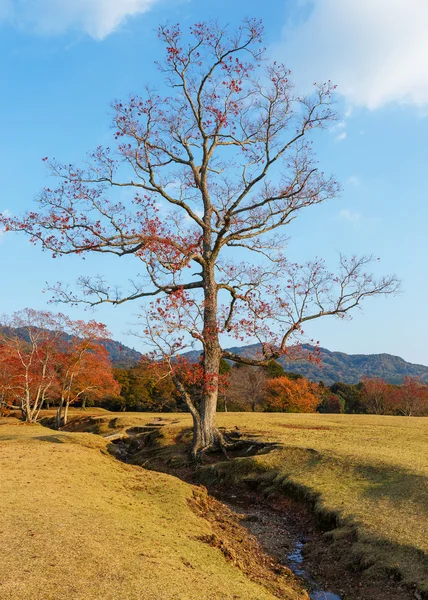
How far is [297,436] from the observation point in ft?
70.3

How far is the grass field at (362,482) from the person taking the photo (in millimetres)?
8797

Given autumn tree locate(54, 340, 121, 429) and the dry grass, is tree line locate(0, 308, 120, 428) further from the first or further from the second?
the dry grass

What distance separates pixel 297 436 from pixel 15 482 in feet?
46.0

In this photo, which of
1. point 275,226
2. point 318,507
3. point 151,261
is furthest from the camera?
point 275,226

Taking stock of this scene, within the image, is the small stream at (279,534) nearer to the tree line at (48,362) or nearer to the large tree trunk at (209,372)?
the large tree trunk at (209,372)

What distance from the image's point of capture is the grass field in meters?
8.80

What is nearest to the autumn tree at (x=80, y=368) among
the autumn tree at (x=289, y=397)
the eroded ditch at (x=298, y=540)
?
the eroded ditch at (x=298, y=540)

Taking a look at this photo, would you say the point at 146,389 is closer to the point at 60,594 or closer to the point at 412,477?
the point at 412,477

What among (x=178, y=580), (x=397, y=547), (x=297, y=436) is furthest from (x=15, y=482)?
(x=297, y=436)

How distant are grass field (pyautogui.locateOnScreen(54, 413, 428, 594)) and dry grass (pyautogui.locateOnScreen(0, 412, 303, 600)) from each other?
98.0 inches

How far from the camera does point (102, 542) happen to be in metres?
7.43

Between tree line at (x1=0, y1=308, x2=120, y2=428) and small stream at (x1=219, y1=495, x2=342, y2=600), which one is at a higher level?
tree line at (x1=0, y1=308, x2=120, y2=428)

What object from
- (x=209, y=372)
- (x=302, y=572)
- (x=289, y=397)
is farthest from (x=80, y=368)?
(x=302, y=572)

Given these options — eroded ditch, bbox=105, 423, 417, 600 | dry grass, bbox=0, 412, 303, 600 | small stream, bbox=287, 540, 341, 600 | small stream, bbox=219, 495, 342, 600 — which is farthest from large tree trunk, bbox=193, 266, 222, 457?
small stream, bbox=287, 540, 341, 600
